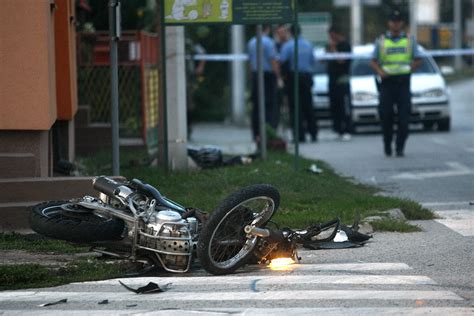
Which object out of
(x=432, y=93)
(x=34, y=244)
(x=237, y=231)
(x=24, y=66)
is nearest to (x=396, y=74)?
(x=432, y=93)

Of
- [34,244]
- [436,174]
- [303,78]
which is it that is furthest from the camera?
[303,78]

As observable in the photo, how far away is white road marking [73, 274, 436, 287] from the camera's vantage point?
8.36m

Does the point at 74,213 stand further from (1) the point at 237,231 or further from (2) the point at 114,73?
(2) the point at 114,73

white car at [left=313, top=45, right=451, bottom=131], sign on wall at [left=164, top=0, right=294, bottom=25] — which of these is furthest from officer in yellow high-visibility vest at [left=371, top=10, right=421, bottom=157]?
white car at [left=313, top=45, right=451, bottom=131]

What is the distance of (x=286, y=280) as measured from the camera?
332 inches

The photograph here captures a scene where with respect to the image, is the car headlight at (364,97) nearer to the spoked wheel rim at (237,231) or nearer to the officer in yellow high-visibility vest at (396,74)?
the officer in yellow high-visibility vest at (396,74)

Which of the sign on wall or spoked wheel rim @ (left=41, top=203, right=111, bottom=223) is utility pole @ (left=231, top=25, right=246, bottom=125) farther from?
spoked wheel rim @ (left=41, top=203, right=111, bottom=223)

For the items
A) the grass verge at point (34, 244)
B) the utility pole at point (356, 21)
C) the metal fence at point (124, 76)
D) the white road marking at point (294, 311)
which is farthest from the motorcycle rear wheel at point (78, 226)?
the utility pole at point (356, 21)

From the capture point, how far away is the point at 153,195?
343 inches

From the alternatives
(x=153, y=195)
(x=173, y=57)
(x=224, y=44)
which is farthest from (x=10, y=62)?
(x=224, y=44)

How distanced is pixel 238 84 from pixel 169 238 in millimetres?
21962

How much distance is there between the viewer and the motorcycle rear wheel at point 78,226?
859 centimetres

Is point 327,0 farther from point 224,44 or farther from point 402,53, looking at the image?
point 402,53

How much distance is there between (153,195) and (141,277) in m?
0.55
